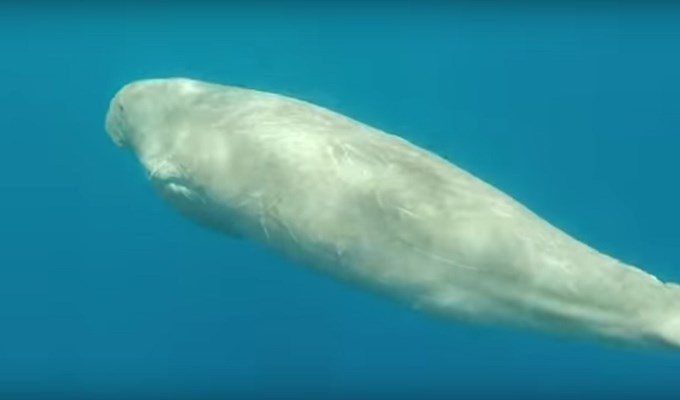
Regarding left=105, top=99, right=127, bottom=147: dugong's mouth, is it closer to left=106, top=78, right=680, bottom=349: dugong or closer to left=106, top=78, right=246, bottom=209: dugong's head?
left=106, top=78, right=246, bottom=209: dugong's head

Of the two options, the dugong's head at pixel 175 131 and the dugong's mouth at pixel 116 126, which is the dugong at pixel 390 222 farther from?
the dugong's mouth at pixel 116 126

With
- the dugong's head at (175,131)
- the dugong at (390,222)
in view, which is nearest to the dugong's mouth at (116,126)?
the dugong's head at (175,131)

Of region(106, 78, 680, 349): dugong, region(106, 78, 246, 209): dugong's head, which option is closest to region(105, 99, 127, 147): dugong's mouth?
region(106, 78, 246, 209): dugong's head

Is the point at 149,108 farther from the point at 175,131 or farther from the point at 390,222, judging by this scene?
the point at 390,222

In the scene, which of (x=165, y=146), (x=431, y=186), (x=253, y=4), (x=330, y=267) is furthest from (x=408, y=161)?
(x=253, y=4)

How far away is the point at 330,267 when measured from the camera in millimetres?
7688

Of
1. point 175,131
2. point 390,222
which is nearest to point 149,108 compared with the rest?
point 175,131

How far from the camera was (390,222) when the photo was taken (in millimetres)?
7305

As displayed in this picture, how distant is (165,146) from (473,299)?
318 cm

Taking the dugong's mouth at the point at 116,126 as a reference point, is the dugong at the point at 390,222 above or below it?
below

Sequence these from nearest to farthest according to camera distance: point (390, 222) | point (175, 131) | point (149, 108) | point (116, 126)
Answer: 1. point (390, 222)
2. point (175, 131)
3. point (149, 108)
4. point (116, 126)

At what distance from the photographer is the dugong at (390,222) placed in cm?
672

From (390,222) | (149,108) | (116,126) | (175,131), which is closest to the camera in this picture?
(390,222)

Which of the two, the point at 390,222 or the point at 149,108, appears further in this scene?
the point at 149,108
